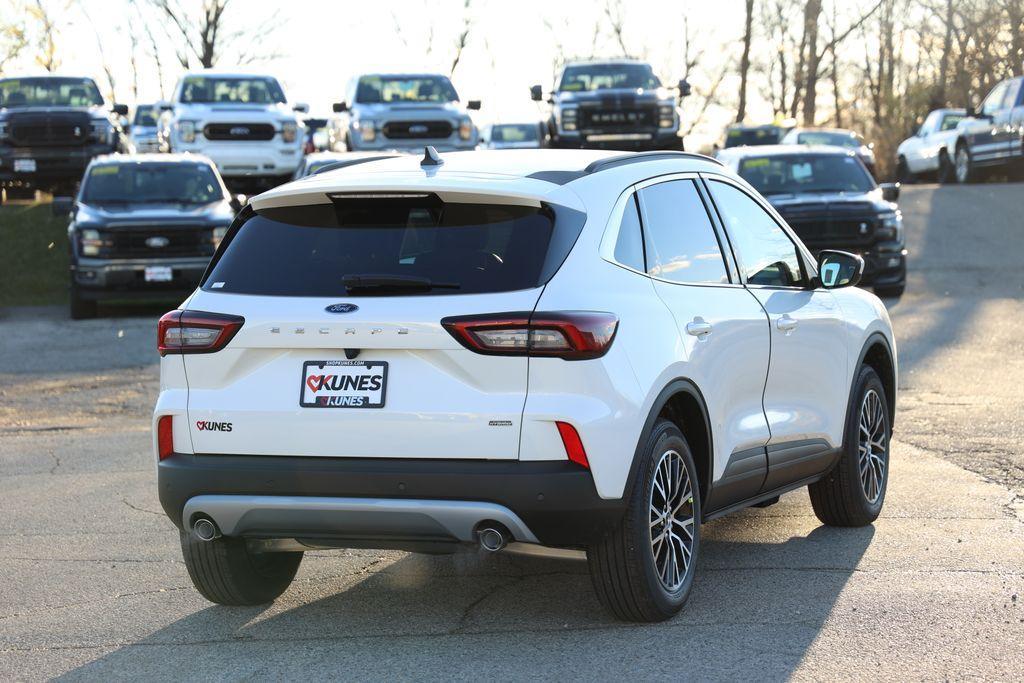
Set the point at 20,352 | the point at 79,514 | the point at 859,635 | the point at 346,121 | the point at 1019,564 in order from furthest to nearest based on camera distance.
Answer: the point at 346,121 < the point at 20,352 < the point at 79,514 < the point at 1019,564 < the point at 859,635

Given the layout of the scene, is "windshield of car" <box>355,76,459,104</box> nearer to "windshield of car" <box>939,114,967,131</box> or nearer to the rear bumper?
"windshield of car" <box>939,114,967,131</box>

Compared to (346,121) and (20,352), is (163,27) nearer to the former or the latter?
(346,121)

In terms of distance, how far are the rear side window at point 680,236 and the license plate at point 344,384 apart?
1.16 metres

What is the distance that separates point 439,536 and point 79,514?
353 cm

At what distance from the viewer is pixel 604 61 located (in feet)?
99.2

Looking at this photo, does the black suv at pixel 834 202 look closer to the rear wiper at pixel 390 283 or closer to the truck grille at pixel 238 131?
the truck grille at pixel 238 131

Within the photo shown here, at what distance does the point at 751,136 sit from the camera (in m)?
44.8

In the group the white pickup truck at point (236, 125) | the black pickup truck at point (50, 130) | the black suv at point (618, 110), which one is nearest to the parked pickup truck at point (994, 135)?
the black suv at point (618, 110)

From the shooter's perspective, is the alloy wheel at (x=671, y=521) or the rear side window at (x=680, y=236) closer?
the alloy wheel at (x=671, y=521)

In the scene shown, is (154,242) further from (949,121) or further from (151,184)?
(949,121)

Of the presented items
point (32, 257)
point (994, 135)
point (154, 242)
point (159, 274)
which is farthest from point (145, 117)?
point (159, 274)

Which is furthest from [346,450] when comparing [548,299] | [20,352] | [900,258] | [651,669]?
[900,258]

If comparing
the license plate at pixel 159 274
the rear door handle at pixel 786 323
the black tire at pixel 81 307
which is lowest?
the black tire at pixel 81 307

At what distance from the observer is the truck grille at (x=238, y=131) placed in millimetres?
26000
